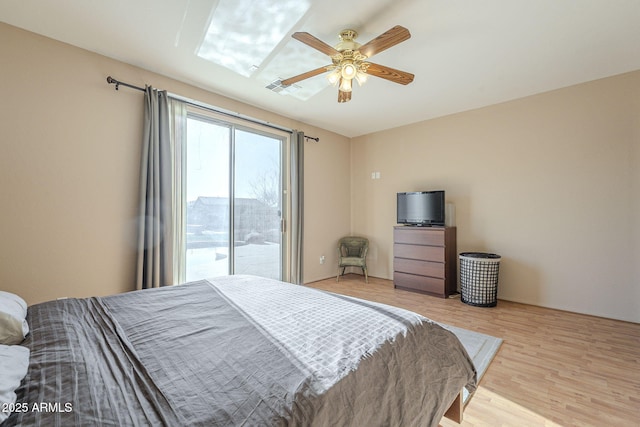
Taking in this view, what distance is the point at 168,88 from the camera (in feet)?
9.86

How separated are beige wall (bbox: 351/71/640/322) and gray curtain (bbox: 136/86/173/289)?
3650 mm

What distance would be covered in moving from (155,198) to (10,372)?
2214 millimetres

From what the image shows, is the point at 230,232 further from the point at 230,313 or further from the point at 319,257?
the point at 230,313

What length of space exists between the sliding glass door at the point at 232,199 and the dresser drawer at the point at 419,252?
1822 mm

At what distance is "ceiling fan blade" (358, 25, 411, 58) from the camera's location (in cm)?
186

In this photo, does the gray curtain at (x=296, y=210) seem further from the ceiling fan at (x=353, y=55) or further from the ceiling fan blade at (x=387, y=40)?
the ceiling fan blade at (x=387, y=40)

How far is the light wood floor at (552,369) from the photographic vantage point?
5.18 ft

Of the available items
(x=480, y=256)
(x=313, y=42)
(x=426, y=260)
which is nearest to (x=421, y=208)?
(x=426, y=260)

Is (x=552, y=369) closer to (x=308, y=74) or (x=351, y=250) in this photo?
(x=308, y=74)

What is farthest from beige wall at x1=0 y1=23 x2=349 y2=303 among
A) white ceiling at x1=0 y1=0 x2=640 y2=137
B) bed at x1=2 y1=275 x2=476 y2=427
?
bed at x1=2 y1=275 x2=476 y2=427

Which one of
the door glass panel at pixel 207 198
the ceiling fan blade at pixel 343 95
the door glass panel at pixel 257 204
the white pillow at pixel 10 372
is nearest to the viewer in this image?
the white pillow at pixel 10 372

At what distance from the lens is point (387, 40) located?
1.96 m

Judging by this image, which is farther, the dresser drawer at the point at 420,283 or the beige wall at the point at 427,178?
the dresser drawer at the point at 420,283

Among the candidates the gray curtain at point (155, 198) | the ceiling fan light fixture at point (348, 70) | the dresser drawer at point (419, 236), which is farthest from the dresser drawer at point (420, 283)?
the gray curtain at point (155, 198)
